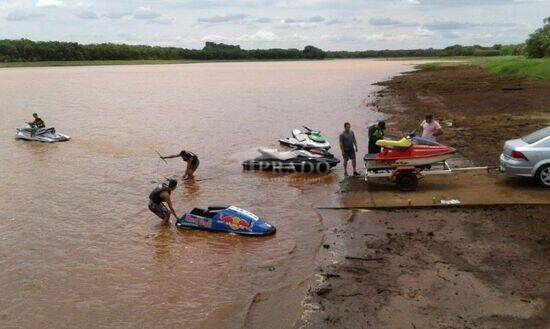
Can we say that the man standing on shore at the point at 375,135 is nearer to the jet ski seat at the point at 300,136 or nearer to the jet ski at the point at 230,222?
the jet ski at the point at 230,222

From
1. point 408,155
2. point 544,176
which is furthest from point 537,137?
point 408,155

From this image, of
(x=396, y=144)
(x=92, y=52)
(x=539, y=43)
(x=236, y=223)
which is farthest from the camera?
(x=92, y=52)

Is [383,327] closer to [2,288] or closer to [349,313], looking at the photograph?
[349,313]

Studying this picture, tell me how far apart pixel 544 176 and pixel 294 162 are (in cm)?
915

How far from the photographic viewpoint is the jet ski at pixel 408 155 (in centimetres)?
1502

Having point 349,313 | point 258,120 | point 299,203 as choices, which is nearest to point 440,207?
point 299,203

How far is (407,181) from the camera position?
49.0 feet

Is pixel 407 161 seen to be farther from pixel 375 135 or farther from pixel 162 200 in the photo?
pixel 162 200

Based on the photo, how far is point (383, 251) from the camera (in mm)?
10797

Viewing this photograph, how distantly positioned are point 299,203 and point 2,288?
330 inches

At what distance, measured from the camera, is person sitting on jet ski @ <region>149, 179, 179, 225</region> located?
45.5 ft

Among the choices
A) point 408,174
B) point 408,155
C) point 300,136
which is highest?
point 408,155

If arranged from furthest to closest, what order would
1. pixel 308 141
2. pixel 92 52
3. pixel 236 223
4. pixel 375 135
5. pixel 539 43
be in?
pixel 92 52, pixel 539 43, pixel 308 141, pixel 375 135, pixel 236 223

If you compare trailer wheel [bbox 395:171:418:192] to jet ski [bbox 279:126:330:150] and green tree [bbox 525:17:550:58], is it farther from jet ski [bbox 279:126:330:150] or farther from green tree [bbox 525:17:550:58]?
green tree [bbox 525:17:550:58]
